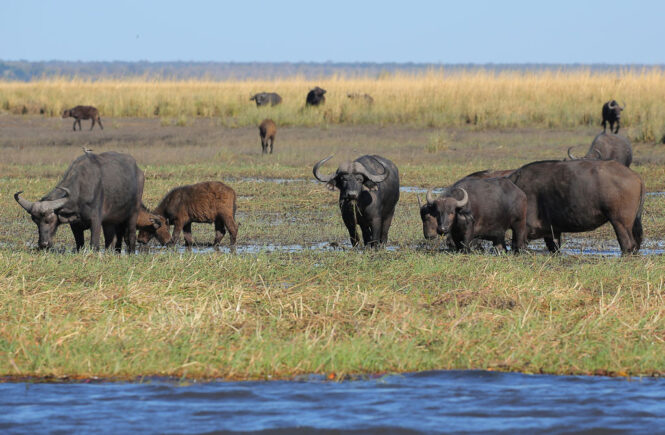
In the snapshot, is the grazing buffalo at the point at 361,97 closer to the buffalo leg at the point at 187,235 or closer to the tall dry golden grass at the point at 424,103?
the tall dry golden grass at the point at 424,103

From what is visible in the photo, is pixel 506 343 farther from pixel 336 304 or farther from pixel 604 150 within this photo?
pixel 604 150

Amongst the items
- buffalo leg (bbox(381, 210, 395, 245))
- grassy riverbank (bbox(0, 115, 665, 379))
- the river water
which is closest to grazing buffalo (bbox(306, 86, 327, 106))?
grassy riverbank (bbox(0, 115, 665, 379))

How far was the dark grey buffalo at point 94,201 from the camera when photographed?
9.38 m

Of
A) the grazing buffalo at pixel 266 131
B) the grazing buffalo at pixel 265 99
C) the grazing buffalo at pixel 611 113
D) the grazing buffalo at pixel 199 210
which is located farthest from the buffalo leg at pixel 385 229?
the grazing buffalo at pixel 265 99

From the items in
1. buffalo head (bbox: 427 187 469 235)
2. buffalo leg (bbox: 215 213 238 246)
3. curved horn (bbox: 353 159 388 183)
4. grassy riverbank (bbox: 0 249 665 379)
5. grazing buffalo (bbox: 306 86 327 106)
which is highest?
grazing buffalo (bbox: 306 86 327 106)

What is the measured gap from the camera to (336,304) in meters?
7.00

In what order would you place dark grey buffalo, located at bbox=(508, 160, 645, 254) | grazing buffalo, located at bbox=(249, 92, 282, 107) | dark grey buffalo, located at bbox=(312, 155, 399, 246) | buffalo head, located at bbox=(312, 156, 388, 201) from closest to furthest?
dark grey buffalo, located at bbox=(508, 160, 645, 254), buffalo head, located at bbox=(312, 156, 388, 201), dark grey buffalo, located at bbox=(312, 155, 399, 246), grazing buffalo, located at bbox=(249, 92, 282, 107)

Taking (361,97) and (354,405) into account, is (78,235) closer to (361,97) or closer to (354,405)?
(354,405)

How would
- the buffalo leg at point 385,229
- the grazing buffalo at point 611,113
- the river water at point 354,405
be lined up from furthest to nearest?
the grazing buffalo at point 611,113 < the buffalo leg at point 385,229 < the river water at point 354,405

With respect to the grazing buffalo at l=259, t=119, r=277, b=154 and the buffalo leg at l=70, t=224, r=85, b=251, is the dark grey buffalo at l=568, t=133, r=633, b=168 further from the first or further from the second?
the buffalo leg at l=70, t=224, r=85, b=251

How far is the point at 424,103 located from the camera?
30328 millimetres

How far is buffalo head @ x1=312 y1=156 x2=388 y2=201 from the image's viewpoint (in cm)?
1010

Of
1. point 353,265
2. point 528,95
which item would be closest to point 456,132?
point 528,95

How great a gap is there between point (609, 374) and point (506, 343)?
0.67 meters
